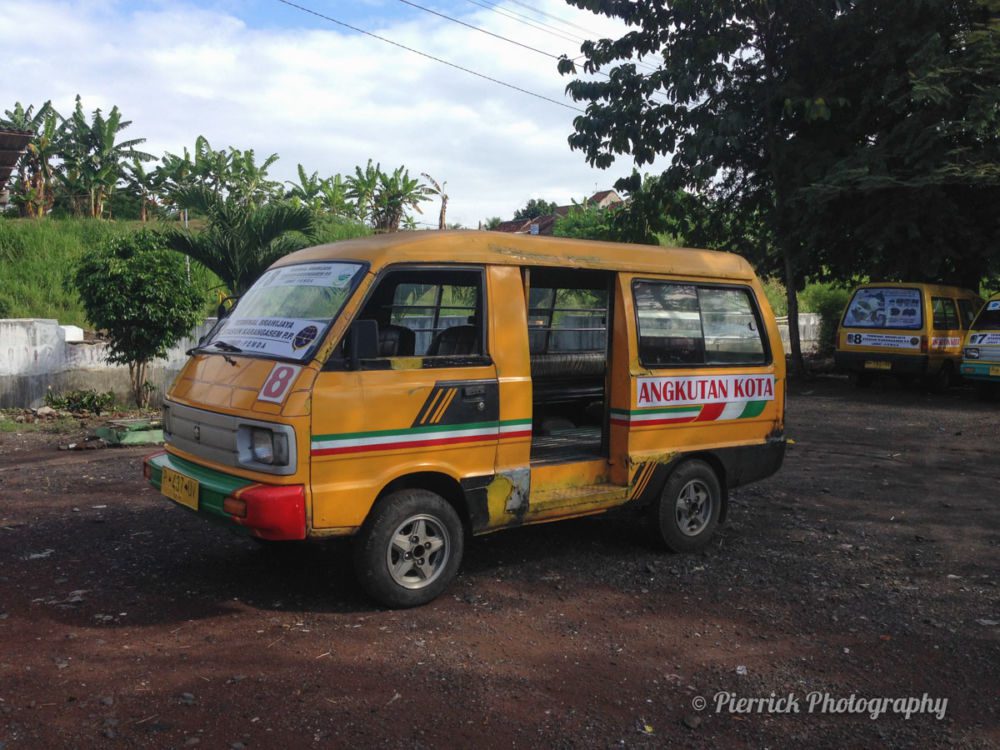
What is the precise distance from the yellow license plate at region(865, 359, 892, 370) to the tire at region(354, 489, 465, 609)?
487 inches

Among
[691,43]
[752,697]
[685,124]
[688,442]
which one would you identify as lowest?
[752,697]

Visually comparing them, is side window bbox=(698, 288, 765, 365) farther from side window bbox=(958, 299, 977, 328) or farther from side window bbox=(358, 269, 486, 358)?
side window bbox=(958, 299, 977, 328)

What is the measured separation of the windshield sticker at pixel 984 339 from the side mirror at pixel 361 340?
12.4 meters

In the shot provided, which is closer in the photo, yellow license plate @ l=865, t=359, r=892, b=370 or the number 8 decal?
the number 8 decal

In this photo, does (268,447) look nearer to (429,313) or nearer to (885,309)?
(429,313)

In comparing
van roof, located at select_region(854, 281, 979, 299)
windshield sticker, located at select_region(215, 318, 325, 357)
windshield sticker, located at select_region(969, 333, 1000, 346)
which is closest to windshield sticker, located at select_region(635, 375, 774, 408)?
windshield sticker, located at select_region(215, 318, 325, 357)

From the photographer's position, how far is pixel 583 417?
21.1ft

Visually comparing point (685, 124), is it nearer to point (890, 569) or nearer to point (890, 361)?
point (890, 361)

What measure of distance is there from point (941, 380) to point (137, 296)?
13465 mm

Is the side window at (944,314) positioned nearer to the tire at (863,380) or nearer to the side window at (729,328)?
the tire at (863,380)

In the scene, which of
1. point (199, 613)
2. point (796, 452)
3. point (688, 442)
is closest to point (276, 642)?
point (199, 613)

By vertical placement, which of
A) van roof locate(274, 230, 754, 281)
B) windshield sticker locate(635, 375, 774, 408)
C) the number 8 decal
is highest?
van roof locate(274, 230, 754, 281)

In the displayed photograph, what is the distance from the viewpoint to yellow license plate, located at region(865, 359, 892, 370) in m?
14.7

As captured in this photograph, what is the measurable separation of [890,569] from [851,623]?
3.79ft
